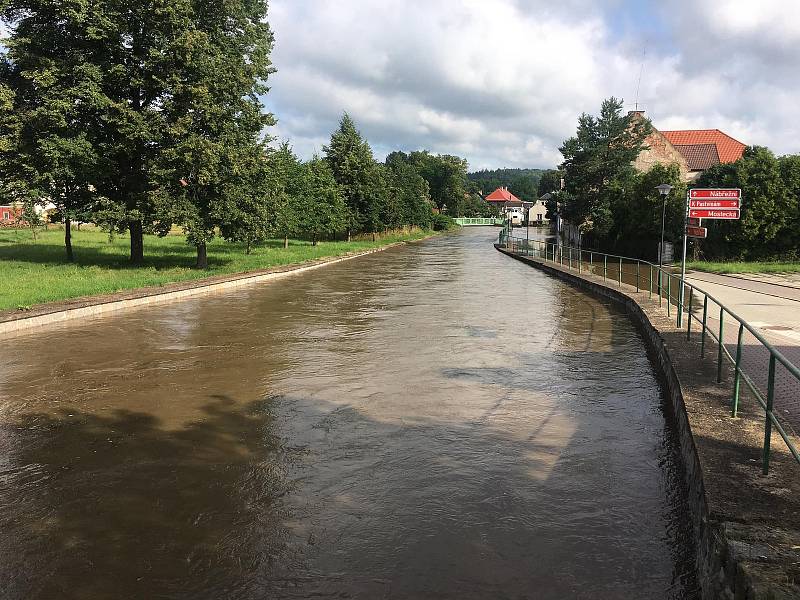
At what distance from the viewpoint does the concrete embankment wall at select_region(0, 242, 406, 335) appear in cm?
1210

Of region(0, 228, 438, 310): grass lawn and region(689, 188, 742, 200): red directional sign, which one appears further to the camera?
region(0, 228, 438, 310): grass lawn

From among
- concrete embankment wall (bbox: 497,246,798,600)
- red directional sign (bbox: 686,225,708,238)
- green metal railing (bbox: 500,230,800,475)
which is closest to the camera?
concrete embankment wall (bbox: 497,246,798,600)

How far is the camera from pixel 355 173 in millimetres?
49031

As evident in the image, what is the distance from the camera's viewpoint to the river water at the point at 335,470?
13.1 feet

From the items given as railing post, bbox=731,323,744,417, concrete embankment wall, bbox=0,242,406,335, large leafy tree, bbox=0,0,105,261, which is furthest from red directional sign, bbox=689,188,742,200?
large leafy tree, bbox=0,0,105,261

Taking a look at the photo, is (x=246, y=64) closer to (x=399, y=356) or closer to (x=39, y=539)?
(x=399, y=356)

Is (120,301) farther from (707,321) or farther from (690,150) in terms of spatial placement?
(690,150)

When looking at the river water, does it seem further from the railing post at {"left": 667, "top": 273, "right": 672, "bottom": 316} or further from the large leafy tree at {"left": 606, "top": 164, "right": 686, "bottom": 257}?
the large leafy tree at {"left": 606, "top": 164, "right": 686, "bottom": 257}

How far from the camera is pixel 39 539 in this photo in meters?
4.33

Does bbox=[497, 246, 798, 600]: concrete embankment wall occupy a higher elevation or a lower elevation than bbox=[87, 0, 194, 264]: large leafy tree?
lower

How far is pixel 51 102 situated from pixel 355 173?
31.4 m

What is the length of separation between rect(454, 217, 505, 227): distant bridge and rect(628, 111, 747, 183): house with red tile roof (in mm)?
75796

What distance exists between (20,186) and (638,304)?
19.7m

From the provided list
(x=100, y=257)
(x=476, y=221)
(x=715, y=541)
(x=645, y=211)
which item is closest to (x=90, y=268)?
(x=100, y=257)
